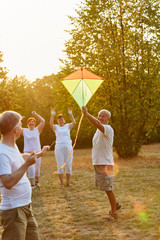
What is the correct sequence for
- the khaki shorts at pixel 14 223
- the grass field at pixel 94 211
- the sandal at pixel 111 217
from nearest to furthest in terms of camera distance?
1. the khaki shorts at pixel 14 223
2. the grass field at pixel 94 211
3. the sandal at pixel 111 217

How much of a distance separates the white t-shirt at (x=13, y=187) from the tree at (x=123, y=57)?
12.5 meters

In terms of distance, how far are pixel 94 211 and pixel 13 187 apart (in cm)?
375

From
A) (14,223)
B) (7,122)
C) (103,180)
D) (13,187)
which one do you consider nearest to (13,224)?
(14,223)

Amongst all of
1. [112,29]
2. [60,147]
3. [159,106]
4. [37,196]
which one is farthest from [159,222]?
[112,29]

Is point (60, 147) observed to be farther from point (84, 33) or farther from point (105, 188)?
point (84, 33)

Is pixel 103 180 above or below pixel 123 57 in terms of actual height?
below

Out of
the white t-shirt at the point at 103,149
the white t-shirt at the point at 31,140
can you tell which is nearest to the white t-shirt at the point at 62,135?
the white t-shirt at the point at 31,140

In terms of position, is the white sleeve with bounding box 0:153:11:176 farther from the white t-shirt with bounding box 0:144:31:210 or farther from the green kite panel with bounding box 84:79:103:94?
the green kite panel with bounding box 84:79:103:94

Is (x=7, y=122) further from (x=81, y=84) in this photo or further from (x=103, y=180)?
(x=81, y=84)

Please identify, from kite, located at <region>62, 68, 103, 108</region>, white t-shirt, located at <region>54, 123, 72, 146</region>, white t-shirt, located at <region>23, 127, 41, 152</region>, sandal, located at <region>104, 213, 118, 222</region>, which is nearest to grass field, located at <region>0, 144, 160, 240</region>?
sandal, located at <region>104, 213, 118, 222</region>

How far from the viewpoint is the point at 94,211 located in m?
6.32

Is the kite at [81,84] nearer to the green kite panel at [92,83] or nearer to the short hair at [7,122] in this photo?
the green kite panel at [92,83]

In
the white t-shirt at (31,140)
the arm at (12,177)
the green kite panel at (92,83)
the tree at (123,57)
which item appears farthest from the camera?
the tree at (123,57)

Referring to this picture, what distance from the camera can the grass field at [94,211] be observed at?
5.03 m
